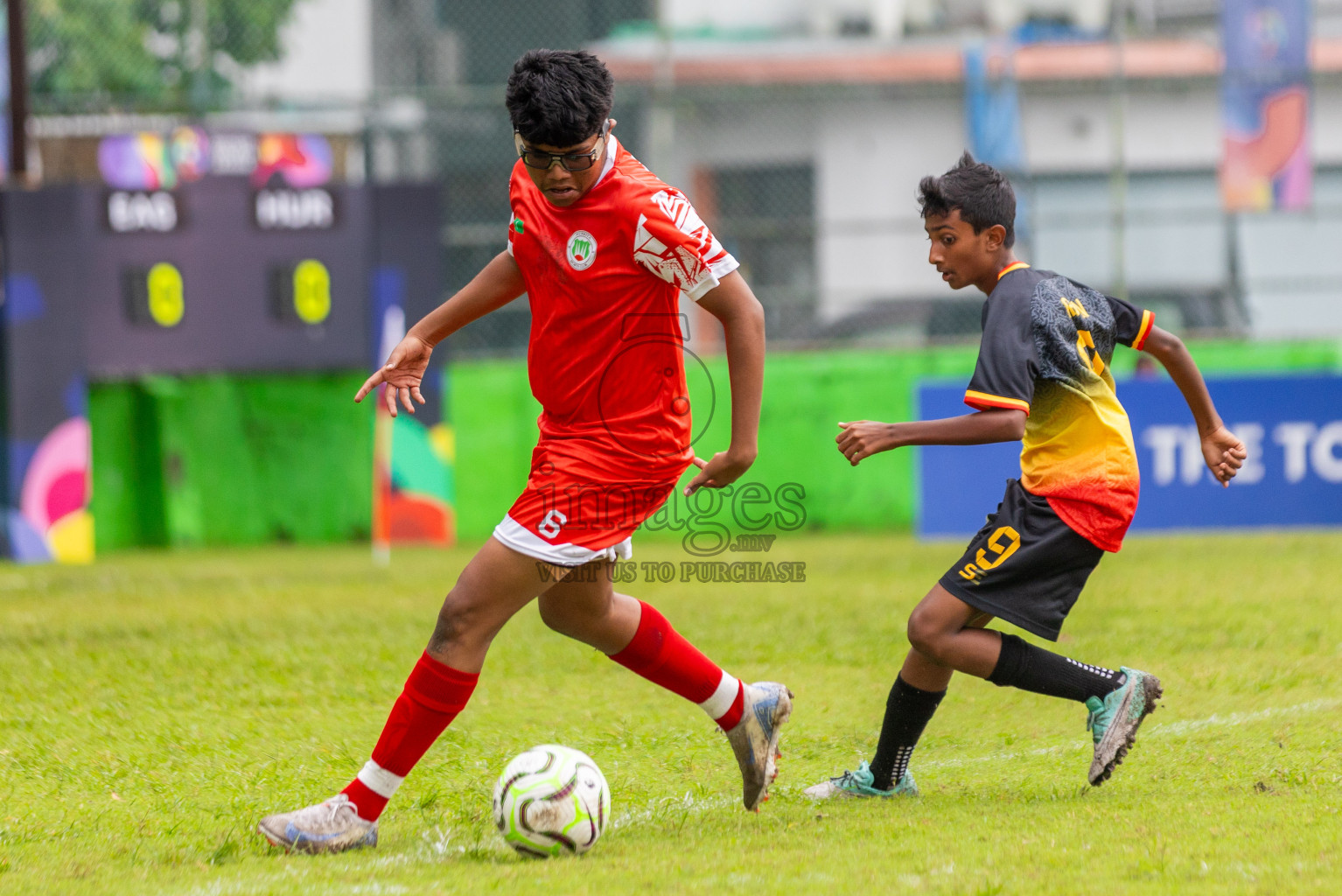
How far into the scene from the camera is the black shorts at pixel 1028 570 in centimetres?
407

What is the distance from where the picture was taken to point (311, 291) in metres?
13.0

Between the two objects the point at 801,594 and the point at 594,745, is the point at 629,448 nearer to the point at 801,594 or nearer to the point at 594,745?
the point at 594,745

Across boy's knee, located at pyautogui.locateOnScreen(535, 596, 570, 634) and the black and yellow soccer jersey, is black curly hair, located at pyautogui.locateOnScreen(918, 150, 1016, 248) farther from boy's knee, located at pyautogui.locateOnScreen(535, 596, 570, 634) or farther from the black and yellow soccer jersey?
boy's knee, located at pyautogui.locateOnScreen(535, 596, 570, 634)

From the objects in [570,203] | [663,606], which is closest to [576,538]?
[570,203]

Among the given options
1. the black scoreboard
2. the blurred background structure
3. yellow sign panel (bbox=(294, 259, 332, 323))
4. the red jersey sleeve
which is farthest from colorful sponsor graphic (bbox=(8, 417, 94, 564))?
the red jersey sleeve

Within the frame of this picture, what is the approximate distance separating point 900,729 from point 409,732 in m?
1.37

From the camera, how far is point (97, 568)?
12.1 m

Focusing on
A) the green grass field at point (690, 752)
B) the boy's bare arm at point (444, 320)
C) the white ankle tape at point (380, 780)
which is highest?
the boy's bare arm at point (444, 320)

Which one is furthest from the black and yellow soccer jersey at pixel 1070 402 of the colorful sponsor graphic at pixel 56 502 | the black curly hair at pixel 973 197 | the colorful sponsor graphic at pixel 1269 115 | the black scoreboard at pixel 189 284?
the colorful sponsor graphic at pixel 1269 115

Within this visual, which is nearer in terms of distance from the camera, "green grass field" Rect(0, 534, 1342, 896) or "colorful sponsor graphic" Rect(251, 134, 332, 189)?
"green grass field" Rect(0, 534, 1342, 896)

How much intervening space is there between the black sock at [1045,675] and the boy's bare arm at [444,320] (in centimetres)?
164

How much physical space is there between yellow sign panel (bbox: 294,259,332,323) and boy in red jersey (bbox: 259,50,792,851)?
9.38 metres

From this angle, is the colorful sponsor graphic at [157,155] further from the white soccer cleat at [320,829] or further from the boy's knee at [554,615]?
the white soccer cleat at [320,829]

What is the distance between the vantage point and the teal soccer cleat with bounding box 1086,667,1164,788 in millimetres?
4086
